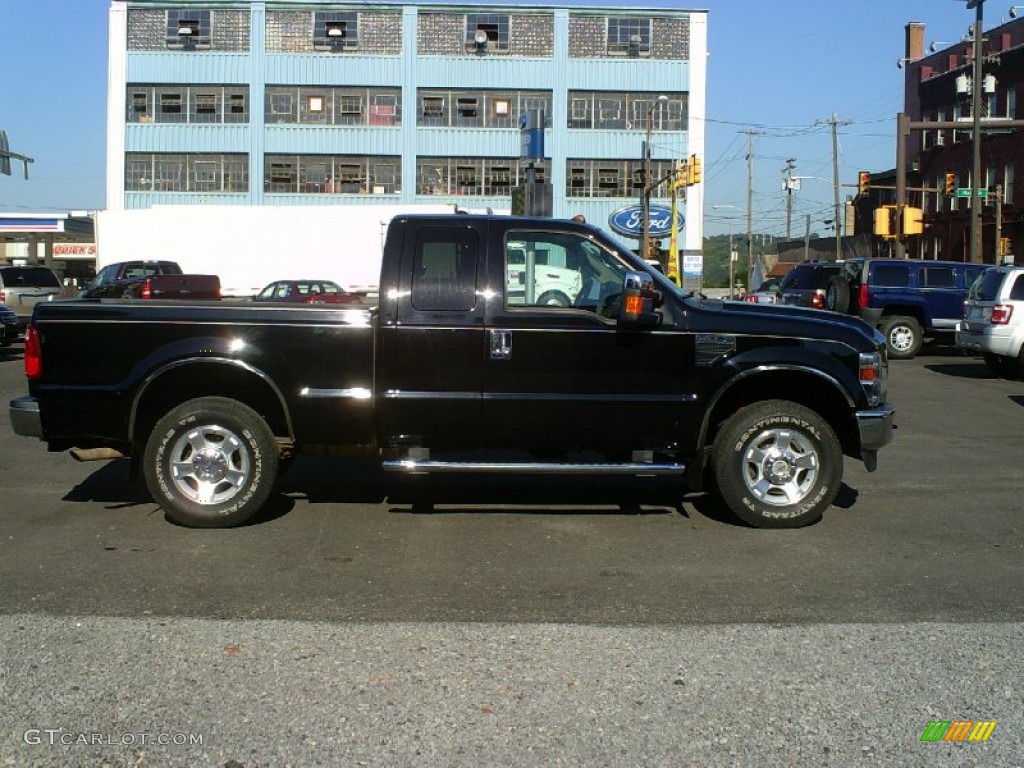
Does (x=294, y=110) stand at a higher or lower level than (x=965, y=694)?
higher

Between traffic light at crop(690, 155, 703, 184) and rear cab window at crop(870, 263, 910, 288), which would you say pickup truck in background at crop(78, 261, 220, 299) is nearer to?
rear cab window at crop(870, 263, 910, 288)

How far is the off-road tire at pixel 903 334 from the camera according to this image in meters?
20.8

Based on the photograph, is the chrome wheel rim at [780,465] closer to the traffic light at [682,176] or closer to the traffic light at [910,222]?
the traffic light at [910,222]

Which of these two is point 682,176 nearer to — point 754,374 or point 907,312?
point 907,312

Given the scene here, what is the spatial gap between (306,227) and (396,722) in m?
29.8

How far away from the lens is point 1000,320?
1666 cm

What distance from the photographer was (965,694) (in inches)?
168

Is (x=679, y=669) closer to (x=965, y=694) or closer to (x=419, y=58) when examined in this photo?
(x=965, y=694)

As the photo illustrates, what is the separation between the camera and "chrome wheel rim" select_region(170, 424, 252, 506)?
22.5 ft

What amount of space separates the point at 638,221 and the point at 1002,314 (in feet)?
118

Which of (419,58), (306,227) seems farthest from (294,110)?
(306,227)

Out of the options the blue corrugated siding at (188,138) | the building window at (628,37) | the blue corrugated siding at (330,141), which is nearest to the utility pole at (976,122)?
the building window at (628,37)

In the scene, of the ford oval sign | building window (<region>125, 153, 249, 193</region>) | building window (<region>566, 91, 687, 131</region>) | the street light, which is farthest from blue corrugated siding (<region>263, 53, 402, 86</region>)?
the ford oval sign

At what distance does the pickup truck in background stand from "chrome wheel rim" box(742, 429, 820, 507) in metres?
17.2
